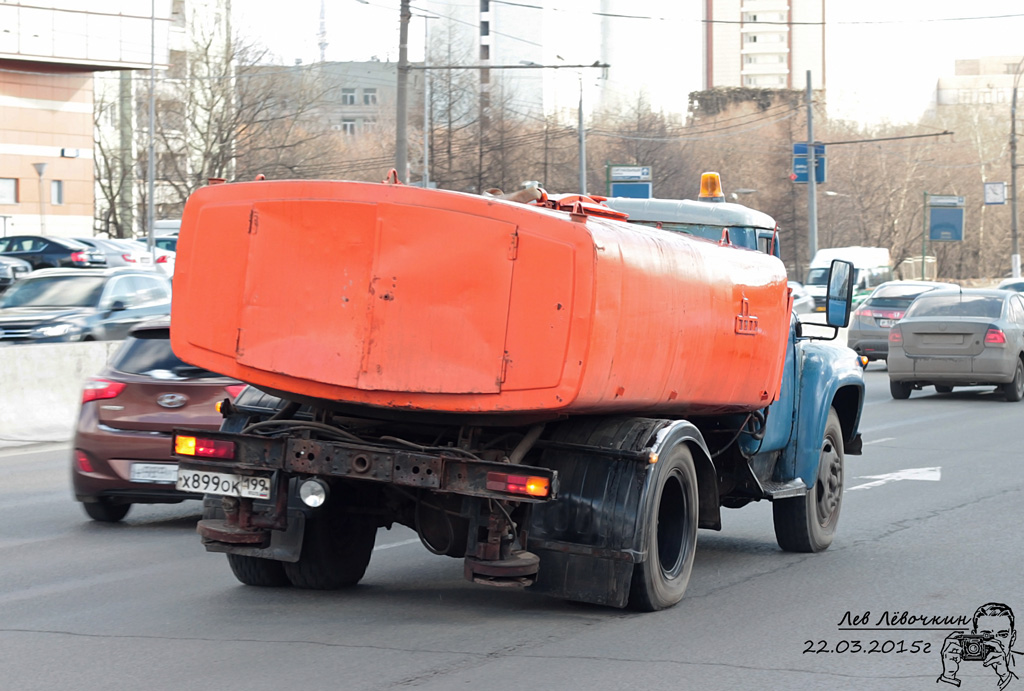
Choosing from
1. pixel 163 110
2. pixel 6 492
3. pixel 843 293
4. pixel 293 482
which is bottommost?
pixel 6 492

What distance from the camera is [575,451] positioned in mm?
6684

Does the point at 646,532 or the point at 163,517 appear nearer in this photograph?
the point at 646,532

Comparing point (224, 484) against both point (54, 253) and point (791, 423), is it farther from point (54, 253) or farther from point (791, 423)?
point (54, 253)

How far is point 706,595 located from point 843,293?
254 centimetres

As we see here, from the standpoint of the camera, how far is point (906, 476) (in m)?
13.2

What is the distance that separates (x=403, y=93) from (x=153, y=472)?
17.1 metres

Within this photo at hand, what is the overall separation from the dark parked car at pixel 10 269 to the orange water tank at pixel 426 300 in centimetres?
3285

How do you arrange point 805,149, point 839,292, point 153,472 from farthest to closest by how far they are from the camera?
point 805,149 < point 153,472 < point 839,292

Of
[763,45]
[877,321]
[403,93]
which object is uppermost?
[763,45]

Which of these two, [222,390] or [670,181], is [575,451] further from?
[670,181]

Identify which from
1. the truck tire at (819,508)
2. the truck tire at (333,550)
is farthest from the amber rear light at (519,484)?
the truck tire at (819,508)

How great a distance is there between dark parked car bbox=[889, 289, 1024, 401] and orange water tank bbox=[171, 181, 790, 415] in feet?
52.4

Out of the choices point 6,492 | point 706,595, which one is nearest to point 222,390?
point 6,492

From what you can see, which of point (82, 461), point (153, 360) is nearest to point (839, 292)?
point (153, 360)
